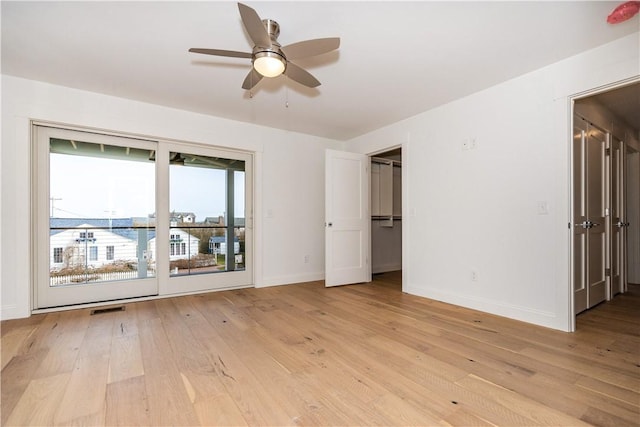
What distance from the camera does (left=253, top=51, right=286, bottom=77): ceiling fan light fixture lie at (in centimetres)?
206

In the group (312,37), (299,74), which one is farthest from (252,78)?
(312,37)

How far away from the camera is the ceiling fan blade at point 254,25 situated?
169cm

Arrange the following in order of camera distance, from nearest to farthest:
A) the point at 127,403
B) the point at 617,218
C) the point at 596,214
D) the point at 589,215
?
the point at 127,403 → the point at 589,215 → the point at 596,214 → the point at 617,218

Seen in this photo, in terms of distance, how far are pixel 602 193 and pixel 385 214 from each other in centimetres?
300

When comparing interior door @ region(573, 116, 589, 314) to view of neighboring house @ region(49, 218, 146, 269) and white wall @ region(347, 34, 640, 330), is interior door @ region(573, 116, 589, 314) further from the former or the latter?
view of neighboring house @ region(49, 218, 146, 269)

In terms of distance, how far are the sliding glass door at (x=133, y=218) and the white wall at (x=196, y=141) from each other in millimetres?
167

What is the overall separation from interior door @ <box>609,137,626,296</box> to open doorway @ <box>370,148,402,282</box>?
2.94 m

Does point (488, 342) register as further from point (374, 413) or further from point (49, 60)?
point (49, 60)

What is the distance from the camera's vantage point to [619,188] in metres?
3.99

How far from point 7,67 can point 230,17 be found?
2.44 m

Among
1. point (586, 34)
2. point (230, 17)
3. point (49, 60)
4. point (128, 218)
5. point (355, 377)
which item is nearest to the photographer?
point (355, 377)

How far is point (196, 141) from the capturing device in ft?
13.0

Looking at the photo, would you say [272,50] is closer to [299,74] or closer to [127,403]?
[299,74]

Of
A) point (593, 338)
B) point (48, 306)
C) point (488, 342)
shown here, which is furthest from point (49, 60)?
point (593, 338)
